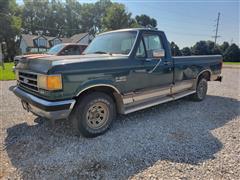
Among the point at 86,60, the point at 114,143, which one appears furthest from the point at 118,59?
the point at 114,143

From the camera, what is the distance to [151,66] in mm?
4660

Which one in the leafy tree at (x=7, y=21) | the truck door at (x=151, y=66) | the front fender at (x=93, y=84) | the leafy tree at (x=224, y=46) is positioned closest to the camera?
the front fender at (x=93, y=84)

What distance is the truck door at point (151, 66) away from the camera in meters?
4.47

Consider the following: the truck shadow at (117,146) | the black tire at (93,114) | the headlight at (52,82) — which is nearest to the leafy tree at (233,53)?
the truck shadow at (117,146)

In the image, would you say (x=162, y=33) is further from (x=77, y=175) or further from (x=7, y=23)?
(x=7, y=23)

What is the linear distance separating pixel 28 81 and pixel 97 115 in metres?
1.46

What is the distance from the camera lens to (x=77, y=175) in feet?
9.36

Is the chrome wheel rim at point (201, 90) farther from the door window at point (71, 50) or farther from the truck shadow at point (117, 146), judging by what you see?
the door window at point (71, 50)

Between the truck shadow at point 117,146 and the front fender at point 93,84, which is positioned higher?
the front fender at point 93,84

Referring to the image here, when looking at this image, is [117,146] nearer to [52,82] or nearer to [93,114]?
[93,114]

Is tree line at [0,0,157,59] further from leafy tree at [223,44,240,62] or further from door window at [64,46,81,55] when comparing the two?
door window at [64,46,81,55]

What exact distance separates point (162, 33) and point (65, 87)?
3067mm

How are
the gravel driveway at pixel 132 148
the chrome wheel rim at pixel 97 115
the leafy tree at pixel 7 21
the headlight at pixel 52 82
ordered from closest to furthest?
the gravel driveway at pixel 132 148 < the headlight at pixel 52 82 < the chrome wheel rim at pixel 97 115 < the leafy tree at pixel 7 21

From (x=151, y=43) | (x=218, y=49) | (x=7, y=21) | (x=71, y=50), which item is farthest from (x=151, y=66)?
(x=218, y=49)
